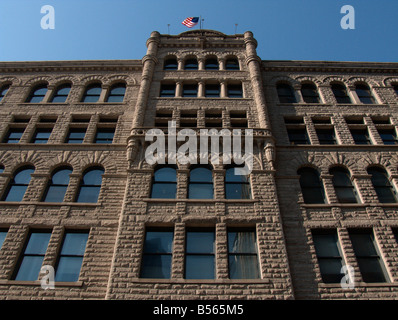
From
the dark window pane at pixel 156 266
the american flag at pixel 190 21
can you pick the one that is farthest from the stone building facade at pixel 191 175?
the american flag at pixel 190 21

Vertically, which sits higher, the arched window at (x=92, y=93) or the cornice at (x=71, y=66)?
the cornice at (x=71, y=66)

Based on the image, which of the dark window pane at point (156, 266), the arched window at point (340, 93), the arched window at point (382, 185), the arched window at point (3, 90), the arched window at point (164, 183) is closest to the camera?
the dark window pane at point (156, 266)

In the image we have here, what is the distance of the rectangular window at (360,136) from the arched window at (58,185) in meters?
15.6

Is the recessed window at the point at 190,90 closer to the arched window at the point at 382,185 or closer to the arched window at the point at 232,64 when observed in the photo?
the arched window at the point at 232,64

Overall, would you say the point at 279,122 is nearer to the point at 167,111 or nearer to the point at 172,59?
the point at 167,111

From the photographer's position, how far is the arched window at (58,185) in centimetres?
1631

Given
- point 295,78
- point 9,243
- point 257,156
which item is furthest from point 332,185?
Result: point 9,243

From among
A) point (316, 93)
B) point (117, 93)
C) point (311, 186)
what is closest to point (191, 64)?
point (117, 93)

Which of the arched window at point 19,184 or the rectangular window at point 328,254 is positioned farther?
the arched window at point 19,184

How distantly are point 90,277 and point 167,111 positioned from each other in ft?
34.6

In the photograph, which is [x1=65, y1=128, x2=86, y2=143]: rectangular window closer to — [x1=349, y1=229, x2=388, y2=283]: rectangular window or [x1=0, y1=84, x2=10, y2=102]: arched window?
[x1=0, y1=84, x2=10, y2=102]: arched window

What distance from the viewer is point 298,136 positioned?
20203mm

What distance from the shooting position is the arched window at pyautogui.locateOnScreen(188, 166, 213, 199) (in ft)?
52.1
